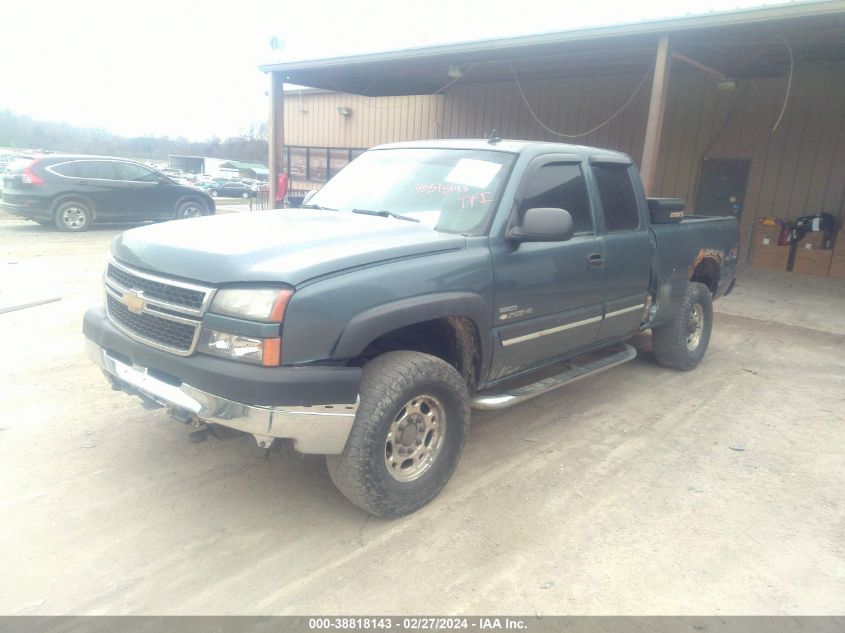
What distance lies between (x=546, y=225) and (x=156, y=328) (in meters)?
2.10

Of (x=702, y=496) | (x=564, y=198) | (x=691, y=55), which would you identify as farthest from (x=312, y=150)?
(x=702, y=496)

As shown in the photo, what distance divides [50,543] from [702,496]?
3.45 m

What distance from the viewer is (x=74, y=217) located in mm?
13438

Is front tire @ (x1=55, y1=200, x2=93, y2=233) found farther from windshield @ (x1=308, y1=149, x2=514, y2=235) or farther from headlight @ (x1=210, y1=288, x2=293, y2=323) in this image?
headlight @ (x1=210, y1=288, x2=293, y2=323)

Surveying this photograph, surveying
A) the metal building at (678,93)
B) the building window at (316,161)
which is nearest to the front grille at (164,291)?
the metal building at (678,93)

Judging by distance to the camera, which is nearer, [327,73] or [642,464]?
[642,464]

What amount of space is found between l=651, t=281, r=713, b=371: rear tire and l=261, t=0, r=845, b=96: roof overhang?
3.75 m

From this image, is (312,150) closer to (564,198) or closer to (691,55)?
(691,55)

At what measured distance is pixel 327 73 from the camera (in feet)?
44.7

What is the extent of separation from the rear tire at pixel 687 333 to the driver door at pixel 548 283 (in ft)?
5.17

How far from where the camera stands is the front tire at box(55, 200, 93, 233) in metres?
13.2

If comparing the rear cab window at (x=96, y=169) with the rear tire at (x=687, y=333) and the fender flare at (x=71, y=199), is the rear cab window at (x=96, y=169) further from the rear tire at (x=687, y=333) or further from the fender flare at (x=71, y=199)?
the rear tire at (x=687, y=333)


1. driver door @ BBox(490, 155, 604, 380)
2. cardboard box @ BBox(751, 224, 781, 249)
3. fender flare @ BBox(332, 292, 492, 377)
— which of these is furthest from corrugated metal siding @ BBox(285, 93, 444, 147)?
fender flare @ BBox(332, 292, 492, 377)

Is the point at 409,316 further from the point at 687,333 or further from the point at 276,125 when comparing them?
the point at 276,125
